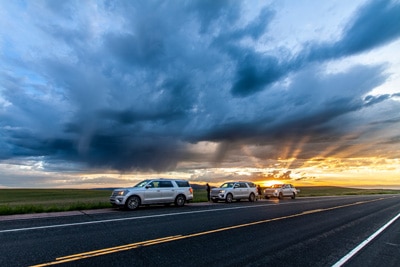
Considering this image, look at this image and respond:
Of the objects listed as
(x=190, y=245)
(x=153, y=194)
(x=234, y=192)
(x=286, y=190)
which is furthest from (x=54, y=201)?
(x=190, y=245)

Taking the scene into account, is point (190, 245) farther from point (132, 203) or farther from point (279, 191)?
point (279, 191)

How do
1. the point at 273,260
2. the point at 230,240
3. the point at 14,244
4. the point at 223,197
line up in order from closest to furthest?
1. the point at 273,260
2. the point at 14,244
3. the point at 230,240
4. the point at 223,197

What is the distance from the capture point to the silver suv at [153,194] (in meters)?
17.4

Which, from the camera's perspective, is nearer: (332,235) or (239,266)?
(239,266)

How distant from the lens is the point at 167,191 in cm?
1959

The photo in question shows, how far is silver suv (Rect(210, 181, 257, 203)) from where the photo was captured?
26.0 meters

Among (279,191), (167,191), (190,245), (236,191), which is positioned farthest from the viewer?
(279,191)

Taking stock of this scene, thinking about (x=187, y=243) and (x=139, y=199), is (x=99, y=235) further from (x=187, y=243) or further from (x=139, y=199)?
(x=139, y=199)

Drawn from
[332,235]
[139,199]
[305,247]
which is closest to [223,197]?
[139,199]

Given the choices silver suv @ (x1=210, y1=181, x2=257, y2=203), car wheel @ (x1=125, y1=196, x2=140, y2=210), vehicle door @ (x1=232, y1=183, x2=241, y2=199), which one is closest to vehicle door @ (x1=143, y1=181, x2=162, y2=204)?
car wheel @ (x1=125, y1=196, x2=140, y2=210)

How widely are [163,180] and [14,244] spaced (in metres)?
12.6

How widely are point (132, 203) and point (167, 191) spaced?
2.93 meters

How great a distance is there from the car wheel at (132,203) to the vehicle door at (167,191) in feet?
6.98

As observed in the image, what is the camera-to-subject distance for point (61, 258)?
20.1ft
